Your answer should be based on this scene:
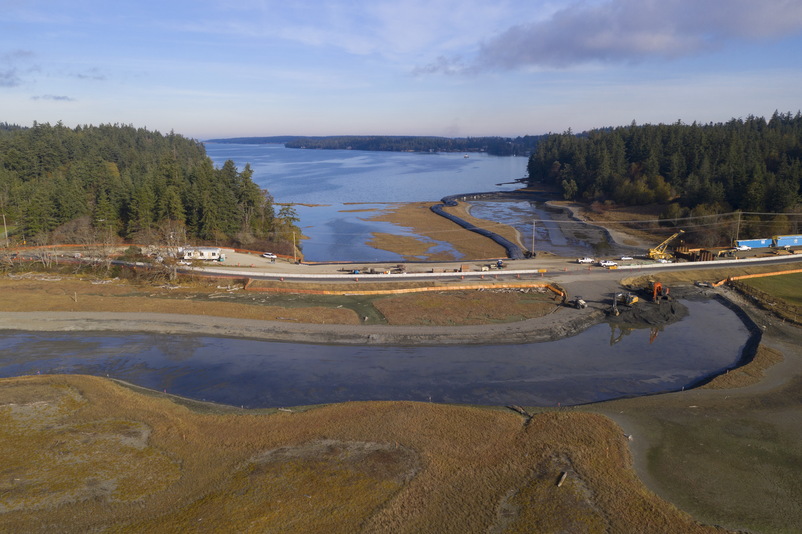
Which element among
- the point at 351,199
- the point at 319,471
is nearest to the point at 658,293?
the point at 319,471

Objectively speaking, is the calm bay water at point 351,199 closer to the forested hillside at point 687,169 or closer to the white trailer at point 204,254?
the white trailer at point 204,254

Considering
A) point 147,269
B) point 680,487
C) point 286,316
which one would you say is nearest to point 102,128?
point 147,269

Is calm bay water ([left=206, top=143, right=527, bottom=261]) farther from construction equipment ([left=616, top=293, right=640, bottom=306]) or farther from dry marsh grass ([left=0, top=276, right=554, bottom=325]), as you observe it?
construction equipment ([left=616, top=293, right=640, bottom=306])

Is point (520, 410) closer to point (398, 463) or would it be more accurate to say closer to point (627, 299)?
point (398, 463)

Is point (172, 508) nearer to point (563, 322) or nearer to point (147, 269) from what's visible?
point (563, 322)

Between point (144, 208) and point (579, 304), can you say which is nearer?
point (579, 304)

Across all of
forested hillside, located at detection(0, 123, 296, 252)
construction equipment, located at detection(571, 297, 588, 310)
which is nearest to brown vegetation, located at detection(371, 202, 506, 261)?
forested hillside, located at detection(0, 123, 296, 252)
